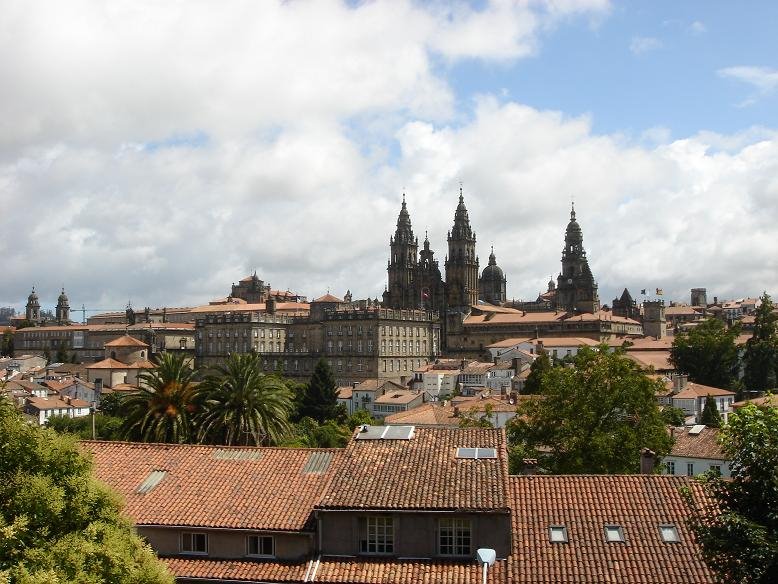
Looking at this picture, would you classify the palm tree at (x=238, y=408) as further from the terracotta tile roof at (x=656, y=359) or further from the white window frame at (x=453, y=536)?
the terracotta tile roof at (x=656, y=359)

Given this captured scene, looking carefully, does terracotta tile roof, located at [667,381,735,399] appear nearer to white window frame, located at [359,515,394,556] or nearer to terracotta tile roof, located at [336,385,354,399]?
terracotta tile roof, located at [336,385,354,399]

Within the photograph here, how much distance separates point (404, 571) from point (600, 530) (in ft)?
14.8

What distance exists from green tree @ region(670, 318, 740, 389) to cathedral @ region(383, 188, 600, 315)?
58.4 meters

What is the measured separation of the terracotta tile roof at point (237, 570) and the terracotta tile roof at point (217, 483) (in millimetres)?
831

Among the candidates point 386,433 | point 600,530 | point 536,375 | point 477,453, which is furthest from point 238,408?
point 536,375

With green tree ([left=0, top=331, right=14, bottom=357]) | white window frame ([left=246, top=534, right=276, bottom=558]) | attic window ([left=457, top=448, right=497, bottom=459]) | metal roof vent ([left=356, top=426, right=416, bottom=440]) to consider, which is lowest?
white window frame ([left=246, top=534, right=276, bottom=558])

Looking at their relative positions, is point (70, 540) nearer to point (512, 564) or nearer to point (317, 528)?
point (317, 528)

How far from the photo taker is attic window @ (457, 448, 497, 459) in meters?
21.2

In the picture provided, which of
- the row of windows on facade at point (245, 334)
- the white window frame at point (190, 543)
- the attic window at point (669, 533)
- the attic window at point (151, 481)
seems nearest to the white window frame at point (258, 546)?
the white window frame at point (190, 543)

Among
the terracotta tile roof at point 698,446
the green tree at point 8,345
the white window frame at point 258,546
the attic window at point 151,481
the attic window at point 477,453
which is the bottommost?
the terracotta tile roof at point 698,446

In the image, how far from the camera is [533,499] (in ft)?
68.9

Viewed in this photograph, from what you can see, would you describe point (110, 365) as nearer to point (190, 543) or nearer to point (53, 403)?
point (53, 403)

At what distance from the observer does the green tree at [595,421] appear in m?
32.9

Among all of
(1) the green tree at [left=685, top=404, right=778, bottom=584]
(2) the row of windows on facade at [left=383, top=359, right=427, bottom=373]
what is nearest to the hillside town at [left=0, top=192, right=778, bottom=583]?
(1) the green tree at [left=685, top=404, right=778, bottom=584]
